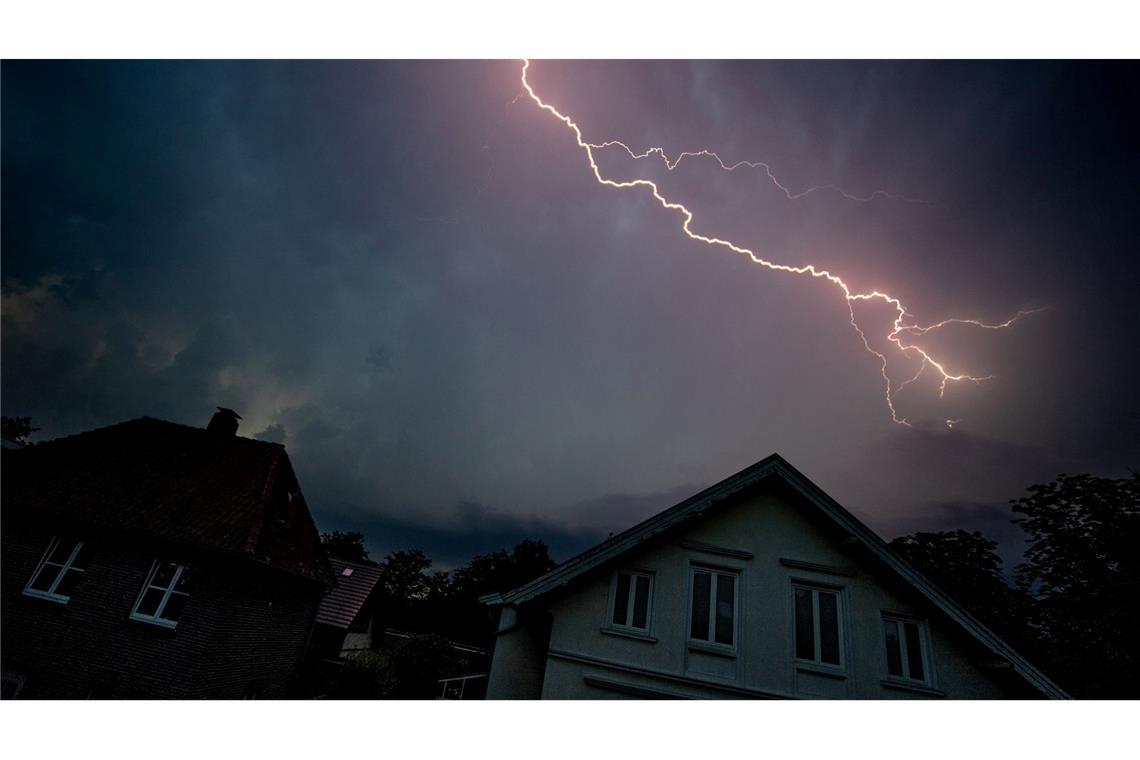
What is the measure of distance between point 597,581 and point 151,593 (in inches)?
417

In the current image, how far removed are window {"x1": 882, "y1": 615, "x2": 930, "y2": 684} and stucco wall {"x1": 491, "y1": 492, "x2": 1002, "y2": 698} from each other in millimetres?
173

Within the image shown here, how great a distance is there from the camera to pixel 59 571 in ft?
33.1

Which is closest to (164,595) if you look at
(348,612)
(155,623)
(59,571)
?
(155,623)

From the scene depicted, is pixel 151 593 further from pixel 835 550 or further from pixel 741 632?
pixel 835 550

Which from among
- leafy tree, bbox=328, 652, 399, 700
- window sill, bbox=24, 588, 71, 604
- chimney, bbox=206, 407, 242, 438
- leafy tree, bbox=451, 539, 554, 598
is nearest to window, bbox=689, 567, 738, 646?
leafy tree, bbox=328, 652, 399, 700

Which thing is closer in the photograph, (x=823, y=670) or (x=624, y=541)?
(x=823, y=670)

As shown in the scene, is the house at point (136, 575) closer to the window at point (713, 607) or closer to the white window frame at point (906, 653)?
the window at point (713, 607)

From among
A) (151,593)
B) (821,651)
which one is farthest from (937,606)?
(151,593)

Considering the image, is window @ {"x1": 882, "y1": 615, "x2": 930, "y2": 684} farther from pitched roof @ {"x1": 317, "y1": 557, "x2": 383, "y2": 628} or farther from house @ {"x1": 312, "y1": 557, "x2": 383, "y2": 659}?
pitched roof @ {"x1": 317, "y1": 557, "x2": 383, "y2": 628}

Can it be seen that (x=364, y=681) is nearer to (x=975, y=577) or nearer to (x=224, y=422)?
(x=224, y=422)

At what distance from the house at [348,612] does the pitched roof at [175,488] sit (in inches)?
273

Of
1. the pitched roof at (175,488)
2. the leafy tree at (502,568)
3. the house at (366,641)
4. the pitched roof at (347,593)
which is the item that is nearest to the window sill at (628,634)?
the pitched roof at (175,488)

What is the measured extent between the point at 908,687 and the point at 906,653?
55 centimetres

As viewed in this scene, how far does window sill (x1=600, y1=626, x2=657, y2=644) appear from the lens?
7.67 m
